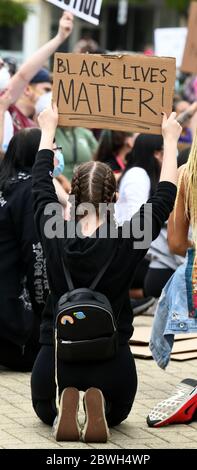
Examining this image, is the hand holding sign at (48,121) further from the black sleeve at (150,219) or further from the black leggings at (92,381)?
the black leggings at (92,381)

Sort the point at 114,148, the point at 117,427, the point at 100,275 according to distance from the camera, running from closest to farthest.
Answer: the point at 100,275
the point at 117,427
the point at 114,148

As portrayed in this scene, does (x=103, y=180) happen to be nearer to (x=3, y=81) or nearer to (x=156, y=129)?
(x=156, y=129)

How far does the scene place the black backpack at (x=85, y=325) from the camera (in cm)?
494

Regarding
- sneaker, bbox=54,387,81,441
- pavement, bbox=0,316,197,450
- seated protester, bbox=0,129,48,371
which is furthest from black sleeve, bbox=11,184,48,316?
sneaker, bbox=54,387,81,441

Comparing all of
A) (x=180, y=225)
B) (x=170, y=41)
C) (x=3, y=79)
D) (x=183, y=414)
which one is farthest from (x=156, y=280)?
(x=170, y=41)

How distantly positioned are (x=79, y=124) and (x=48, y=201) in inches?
18.6

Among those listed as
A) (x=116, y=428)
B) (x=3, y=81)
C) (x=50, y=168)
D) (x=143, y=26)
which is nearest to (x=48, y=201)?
(x=50, y=168)

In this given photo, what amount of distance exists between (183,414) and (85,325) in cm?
95

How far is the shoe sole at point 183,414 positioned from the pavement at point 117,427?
0.03 meters

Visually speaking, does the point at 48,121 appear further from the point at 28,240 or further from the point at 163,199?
the point at 28,240

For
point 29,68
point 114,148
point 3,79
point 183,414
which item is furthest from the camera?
point 114,148

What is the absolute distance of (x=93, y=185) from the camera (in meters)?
5.26

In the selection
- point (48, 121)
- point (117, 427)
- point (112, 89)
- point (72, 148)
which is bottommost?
point (117, 427)

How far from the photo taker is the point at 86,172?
5.30 meters
